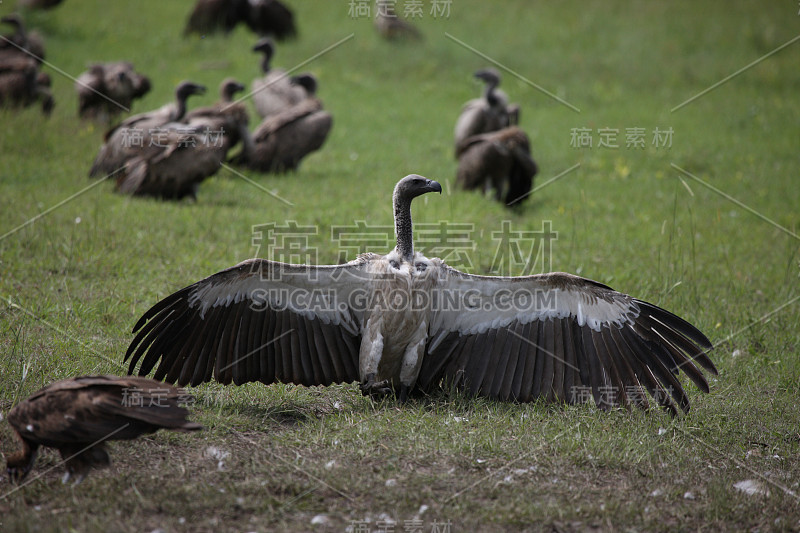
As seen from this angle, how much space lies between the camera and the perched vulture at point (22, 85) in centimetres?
1090

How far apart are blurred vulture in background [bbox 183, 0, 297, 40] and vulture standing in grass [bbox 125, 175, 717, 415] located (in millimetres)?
12284

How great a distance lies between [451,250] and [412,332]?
2739mm

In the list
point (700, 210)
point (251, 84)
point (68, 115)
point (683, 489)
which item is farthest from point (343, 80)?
point (683, 489)

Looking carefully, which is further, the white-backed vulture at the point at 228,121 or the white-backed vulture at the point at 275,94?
the white-backed vulture at the point at 275,94

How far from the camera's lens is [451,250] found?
740cm

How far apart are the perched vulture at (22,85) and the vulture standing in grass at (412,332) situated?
25.3 ft

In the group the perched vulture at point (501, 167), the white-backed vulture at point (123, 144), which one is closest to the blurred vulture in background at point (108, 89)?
the white-backed vulture at point (123, 144)

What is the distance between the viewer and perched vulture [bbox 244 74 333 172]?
1007cm

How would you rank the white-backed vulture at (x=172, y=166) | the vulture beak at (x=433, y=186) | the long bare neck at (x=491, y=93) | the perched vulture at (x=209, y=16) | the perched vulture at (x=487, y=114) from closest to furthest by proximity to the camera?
the vulture beak at (x=433, y=186) → the white-backed vulture at (x=172, y=166) → the perched vulture at (x=487, y=114) → the long bare neck at (x=491, y=93) → the perched vulture at (x=209, y=16)

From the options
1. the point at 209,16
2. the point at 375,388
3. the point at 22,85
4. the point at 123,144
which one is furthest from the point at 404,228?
the point at 209,16

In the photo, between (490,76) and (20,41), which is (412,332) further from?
(20,41)

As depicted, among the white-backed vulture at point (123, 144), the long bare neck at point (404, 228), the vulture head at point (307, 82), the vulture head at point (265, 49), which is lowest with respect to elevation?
the long bare neck at point (404, 228)

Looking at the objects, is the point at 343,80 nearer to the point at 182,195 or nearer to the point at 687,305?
the point at 182,195

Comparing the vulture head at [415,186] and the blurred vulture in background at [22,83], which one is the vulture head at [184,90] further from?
the vulture head at [415,186]
